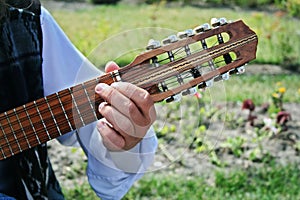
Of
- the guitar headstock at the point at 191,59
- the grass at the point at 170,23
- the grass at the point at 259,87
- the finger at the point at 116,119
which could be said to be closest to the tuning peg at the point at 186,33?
the guitar headstock at the point at 191,59

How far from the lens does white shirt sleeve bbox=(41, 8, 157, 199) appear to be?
180 centimetres

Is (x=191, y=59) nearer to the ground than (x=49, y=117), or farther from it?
farther from it

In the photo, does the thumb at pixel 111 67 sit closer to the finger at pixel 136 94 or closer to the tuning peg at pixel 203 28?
the finger at pixel 136 94

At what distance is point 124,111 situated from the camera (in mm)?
1477

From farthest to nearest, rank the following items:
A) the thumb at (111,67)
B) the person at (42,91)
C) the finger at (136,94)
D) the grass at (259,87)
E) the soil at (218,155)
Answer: the grass at (259,87)
the soil at (218,155)
the person at (42,91)
the thumb at (111,67)
the finger at (136,94)

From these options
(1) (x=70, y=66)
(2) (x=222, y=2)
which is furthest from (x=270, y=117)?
(2) (x=222, y=2)

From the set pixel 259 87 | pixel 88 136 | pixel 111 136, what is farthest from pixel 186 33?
pixel 259 87

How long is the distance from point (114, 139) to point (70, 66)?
1.30 ft

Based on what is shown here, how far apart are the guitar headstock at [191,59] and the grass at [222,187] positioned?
1516 millimetres

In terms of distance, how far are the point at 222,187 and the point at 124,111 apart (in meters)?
1.63

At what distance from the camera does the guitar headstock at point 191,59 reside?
1480mm

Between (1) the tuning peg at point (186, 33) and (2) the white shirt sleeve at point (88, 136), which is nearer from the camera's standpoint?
(1) the tuning peg at point (186, 33)

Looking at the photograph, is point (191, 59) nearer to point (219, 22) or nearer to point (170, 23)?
point (219, 22)

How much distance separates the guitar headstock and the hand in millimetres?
31
